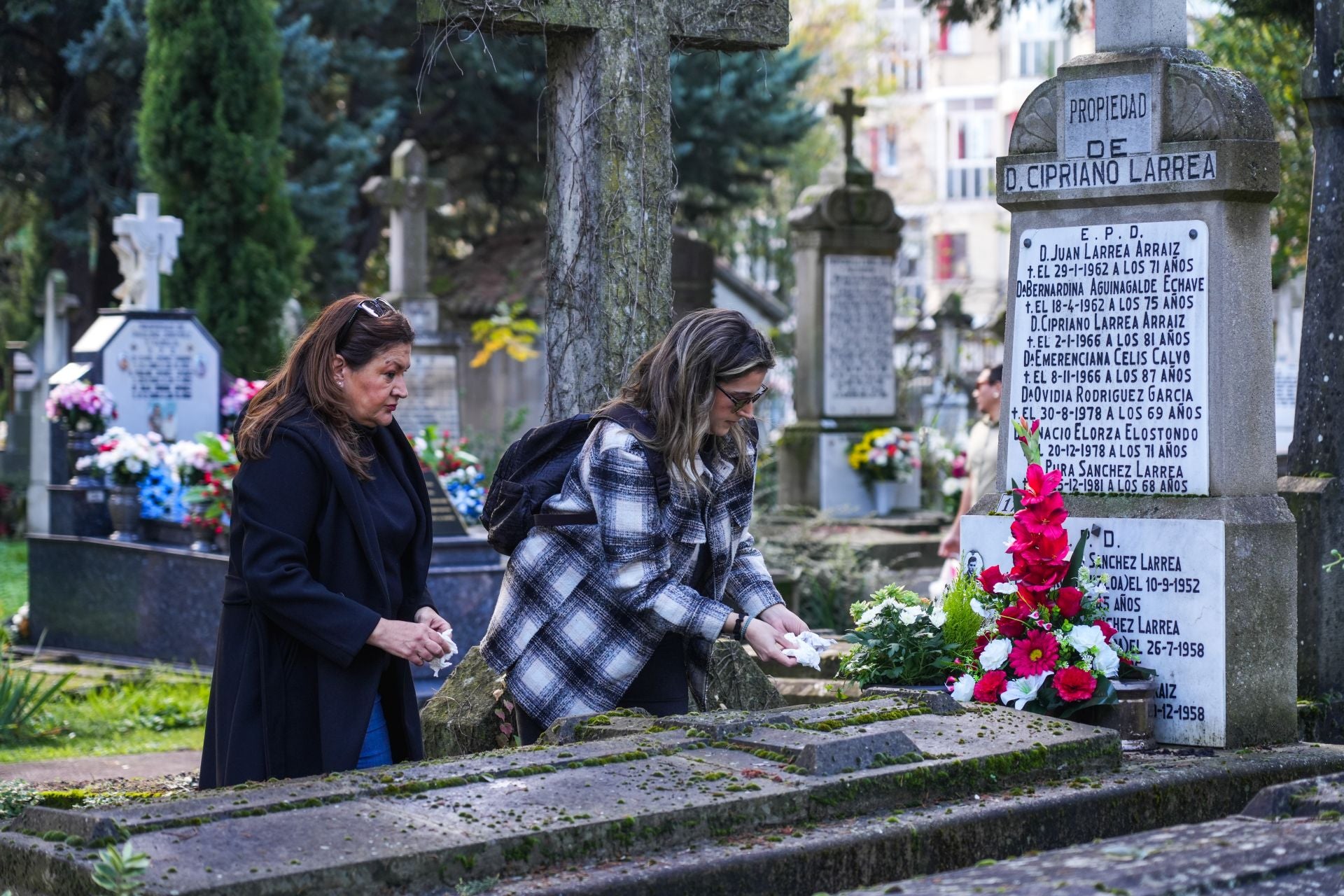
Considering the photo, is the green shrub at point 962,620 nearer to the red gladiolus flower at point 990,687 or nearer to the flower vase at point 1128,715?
the red gladiolus flower at point 990,687

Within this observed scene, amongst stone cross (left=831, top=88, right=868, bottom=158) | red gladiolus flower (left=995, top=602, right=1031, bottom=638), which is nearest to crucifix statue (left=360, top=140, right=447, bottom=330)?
stone cross (left=831, top=88, right=868, bottom=158)

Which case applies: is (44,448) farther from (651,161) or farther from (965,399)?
(651,161)

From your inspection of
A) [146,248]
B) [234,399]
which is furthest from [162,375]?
[146,248]

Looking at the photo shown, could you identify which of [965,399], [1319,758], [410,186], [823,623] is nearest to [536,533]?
[1319,758]

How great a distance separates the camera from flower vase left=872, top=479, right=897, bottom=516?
1584cm

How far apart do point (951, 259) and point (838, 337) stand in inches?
1436

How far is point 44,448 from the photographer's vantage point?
68.4 ft

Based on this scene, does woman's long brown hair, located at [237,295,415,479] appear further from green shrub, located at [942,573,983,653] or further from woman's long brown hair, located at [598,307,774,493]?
green shrub, located at [942,573,983,653]

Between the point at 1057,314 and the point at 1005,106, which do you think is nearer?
the point at 1057,314

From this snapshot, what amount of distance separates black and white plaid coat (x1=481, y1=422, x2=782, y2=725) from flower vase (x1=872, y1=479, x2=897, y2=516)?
11425 mm

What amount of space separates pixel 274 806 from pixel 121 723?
19.6 ft

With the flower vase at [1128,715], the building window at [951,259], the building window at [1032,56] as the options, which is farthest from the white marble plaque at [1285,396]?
the building window at [951,259]

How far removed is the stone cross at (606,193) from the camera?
549cm

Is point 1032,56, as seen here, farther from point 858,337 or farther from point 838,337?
point 838,337
